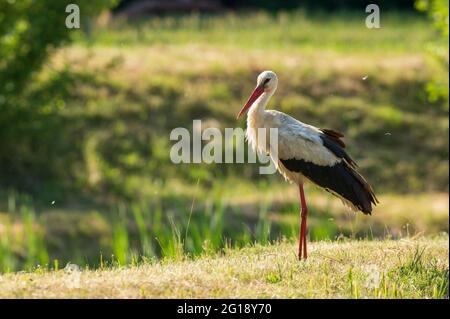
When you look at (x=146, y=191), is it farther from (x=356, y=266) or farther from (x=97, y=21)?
(x=97, y=21)

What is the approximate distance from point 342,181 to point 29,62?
10975mm

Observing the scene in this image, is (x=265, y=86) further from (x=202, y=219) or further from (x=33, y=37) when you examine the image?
(x=33, y=37)

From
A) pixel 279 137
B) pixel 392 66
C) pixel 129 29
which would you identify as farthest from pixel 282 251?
pixel 129 29

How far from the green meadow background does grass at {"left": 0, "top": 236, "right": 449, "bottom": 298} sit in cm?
352

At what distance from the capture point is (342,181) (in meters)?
9.48

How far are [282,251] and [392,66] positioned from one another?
1739 cm

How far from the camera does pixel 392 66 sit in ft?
86.6

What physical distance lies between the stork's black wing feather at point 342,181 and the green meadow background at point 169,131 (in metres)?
3.30

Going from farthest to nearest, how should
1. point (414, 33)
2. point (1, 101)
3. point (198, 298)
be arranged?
point (414, 33), point (1, 101), point (198, 298)

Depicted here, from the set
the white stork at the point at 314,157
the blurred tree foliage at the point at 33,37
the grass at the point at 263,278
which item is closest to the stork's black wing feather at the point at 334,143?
the white stork at the point at 314,157

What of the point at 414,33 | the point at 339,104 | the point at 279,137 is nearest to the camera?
the point at 279,137

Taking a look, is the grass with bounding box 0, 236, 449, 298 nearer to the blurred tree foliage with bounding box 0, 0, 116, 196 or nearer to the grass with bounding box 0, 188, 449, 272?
the grass with bounding box 0, 188, 449, 272

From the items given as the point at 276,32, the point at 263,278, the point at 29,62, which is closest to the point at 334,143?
the point at 263,278

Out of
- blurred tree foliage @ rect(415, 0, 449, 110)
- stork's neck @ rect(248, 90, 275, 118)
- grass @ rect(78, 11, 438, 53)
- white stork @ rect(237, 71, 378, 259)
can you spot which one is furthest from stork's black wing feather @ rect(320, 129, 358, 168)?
grass @ rect(78, 11, 438, 53)
